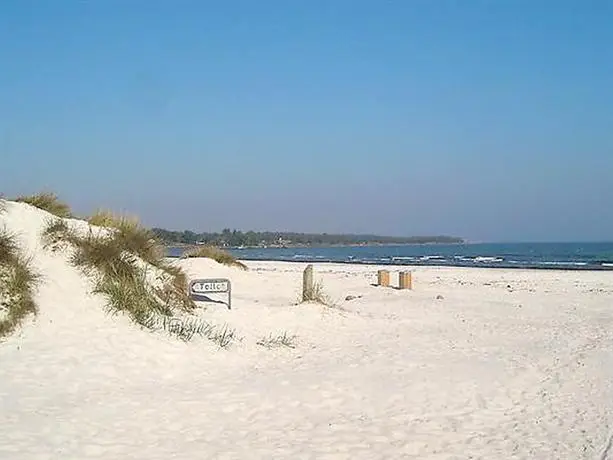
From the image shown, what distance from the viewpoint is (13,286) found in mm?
11195

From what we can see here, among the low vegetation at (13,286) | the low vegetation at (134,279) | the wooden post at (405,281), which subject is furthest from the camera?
the wooden post at (405,281)

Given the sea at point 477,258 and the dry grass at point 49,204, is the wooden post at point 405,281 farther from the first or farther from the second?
the dry grass at point 49,204

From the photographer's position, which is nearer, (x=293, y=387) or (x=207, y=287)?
(x=293, y=387)

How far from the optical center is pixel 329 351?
12.7m

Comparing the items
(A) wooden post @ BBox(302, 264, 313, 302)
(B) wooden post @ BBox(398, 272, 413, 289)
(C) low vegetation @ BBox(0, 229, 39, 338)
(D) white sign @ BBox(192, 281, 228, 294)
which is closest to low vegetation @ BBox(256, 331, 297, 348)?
(D) white sign @ BBox(192, 281, 228, 294)

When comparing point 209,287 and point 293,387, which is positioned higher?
point 209,287

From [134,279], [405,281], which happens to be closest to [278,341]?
[134,279]

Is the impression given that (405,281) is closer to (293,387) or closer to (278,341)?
(278,341)

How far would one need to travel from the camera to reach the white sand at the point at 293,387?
6996mm


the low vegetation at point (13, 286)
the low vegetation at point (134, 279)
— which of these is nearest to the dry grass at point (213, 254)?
the low vegetation at point (134, 279)

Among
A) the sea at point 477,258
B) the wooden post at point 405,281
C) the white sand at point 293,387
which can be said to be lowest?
the white sand at point 293,387

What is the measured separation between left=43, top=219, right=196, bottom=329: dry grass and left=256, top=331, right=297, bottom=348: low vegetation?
69.3 inches

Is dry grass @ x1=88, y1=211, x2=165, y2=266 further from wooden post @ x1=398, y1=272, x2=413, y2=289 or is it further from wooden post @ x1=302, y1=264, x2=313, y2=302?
wooden post @ x1=398, y1=272, x2=413, y2=289

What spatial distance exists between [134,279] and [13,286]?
246 centimetres
